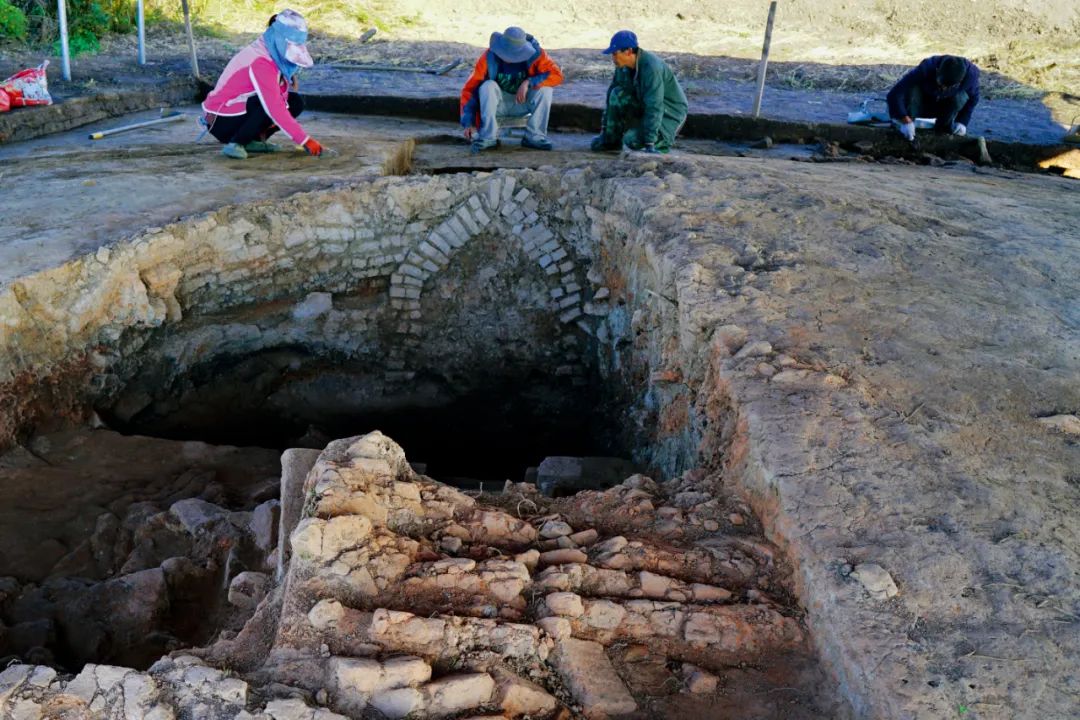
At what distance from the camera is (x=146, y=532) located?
3.15m

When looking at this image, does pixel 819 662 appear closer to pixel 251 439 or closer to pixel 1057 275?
pixel 1057 275

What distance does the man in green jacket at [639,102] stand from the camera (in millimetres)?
5516

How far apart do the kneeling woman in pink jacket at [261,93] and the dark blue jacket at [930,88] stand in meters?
4.79

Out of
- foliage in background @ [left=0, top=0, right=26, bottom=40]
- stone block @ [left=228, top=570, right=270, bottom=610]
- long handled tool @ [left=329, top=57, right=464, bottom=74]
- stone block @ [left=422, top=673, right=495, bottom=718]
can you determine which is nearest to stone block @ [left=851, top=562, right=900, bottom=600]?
stone block @ [left=422, top=673, right=495, bottom=718]

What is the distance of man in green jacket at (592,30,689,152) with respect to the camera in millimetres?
5516

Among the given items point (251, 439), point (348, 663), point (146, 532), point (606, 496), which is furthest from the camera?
point (251, 439)

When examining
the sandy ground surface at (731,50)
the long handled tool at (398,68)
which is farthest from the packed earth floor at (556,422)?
the long handled tool at (398,68)

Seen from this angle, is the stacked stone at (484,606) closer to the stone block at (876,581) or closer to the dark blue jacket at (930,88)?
the stone block at (876,581)

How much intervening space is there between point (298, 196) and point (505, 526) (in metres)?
2.84

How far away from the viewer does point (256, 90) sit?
198 inches

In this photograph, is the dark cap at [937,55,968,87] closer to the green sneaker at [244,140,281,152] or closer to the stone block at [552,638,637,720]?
the green sneaker at [244,140,281,152]

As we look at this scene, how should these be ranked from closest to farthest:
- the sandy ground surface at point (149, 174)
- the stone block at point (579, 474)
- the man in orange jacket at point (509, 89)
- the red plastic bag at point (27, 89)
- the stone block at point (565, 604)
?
the stone block at point (565, 604)
the stone block at point (579, 474)
the sandy ground surface at point (149, 174)
the man in orange jacket at point (509, 89)
the red plastic bag at point (27, 89)

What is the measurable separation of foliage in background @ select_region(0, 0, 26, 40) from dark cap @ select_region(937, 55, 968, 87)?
887cm

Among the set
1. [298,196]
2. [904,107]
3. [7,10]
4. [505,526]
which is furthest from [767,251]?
[7,10]
